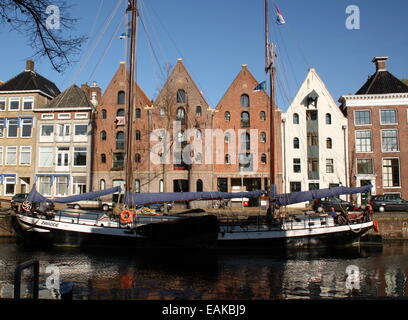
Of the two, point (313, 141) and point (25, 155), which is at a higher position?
point (313, 141)

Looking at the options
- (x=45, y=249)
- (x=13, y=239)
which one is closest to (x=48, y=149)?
(x=13, y=239)

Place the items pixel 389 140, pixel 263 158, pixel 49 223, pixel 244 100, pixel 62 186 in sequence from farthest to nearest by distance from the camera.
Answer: pixel 244 100 < pixel 62 186 < pixel 263 158 < pixel 389 140 < pixel 49 223

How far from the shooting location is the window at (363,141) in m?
42.3

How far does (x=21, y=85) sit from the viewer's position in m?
44.9

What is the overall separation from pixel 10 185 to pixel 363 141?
45069 mm

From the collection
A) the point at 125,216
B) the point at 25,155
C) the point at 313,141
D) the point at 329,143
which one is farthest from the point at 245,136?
the point at 25,155

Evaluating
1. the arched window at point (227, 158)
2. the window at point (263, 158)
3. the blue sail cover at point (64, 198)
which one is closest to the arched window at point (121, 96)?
the arched window at point (227, 158)

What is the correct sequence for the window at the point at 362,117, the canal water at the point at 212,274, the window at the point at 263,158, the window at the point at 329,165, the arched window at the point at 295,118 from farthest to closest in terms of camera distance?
the arched window at the point at 295,118, the window at the point at 362,117, the window at the point at 329,165, the window at the point at 263,158, the canal water at the point at 212,274

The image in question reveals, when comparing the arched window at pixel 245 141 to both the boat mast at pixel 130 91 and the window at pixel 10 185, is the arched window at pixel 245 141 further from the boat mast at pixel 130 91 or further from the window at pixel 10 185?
the window at pixel 10 185

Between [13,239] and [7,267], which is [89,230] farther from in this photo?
[13,239]

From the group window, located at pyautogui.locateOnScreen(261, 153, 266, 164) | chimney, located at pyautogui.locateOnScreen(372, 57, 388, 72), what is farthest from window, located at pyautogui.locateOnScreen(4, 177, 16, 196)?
chimney, located at pyautogui.locateOnScreen(372, 57, 388, 72)

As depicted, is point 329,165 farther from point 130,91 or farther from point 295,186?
point 130,91

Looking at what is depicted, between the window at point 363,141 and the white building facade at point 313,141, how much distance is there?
162 centimetres

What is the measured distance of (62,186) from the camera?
4222 cm
